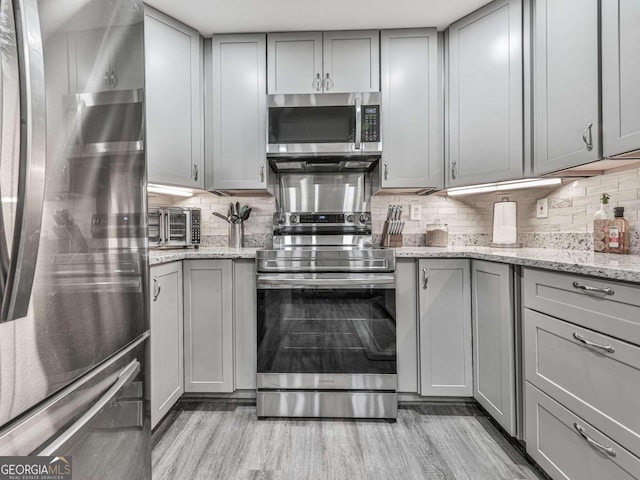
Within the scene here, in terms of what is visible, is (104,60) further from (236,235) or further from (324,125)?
(236,235)

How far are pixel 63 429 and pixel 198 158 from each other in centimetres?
185

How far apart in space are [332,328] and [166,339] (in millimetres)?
909

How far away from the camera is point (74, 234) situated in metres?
0.61

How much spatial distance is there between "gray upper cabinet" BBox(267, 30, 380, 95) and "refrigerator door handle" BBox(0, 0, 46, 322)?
180 centimetres

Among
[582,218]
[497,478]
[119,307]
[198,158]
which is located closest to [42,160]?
[119,307]

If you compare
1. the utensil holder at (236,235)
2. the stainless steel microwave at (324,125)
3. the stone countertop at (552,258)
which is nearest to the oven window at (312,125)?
the stainless steel microwave at (324,125)

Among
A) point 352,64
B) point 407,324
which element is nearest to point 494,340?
point 407,324

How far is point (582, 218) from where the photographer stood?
177cm

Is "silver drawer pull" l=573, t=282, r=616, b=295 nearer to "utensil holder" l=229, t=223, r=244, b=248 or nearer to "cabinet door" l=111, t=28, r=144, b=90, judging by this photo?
"cabinet door" l=111, t=28, r=144, b=90

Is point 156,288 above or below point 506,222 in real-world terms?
below

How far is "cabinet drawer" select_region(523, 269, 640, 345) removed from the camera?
925 mm

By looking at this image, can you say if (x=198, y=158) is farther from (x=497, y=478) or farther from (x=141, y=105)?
(x=497, y=478)

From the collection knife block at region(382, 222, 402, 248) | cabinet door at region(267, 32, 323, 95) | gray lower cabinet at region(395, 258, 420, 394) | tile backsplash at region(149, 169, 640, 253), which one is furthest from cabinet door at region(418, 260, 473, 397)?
cabinet door at region(267, 32, 323, 95)

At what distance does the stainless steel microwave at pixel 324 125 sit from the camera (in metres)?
2.02
